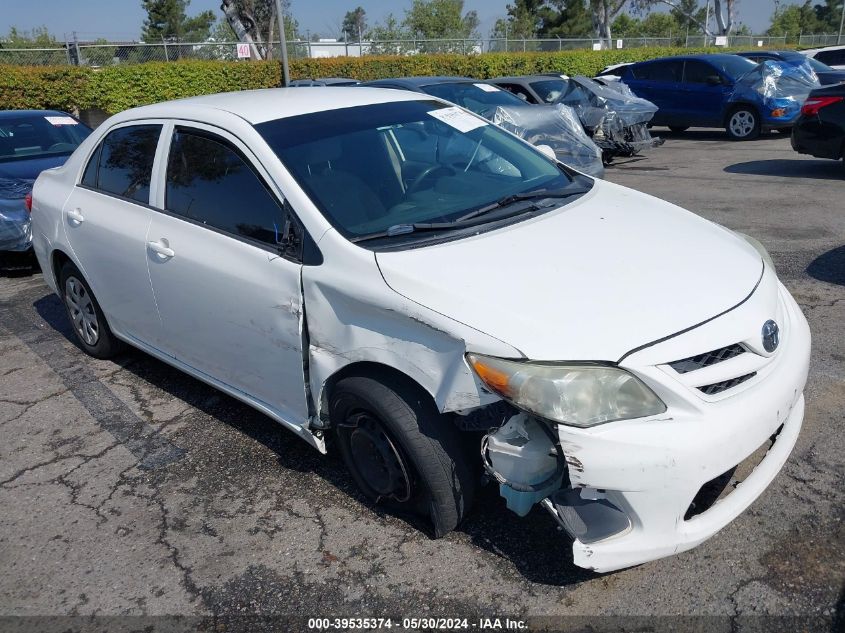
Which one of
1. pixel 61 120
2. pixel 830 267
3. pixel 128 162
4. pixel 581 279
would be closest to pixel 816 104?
pixel 830 267

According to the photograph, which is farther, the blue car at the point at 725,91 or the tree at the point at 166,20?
the tree at the point at 166,20

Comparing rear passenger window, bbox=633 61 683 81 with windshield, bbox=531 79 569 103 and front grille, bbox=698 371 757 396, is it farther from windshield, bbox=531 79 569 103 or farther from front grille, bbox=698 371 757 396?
front grille, bbox=698 371 757 396

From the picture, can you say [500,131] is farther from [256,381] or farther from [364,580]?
[364,580]

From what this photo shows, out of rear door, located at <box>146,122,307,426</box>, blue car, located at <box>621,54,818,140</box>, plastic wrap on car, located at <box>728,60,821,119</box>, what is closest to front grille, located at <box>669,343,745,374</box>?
rear door, located at <box>146,122,307,426</box>

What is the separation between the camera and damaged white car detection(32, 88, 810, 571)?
2.41 metres

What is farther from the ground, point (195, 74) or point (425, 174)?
point (195, 74)

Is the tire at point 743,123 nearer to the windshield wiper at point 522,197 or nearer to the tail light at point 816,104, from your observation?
the tail light at point 816,104

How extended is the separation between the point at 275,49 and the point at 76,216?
2473cm

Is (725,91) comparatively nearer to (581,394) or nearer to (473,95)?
(473,95)

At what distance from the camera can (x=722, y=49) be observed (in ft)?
111

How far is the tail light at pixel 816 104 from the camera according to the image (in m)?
9.48


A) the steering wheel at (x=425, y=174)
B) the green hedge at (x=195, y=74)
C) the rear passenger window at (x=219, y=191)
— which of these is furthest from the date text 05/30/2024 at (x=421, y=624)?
the green hedge at (x=195, y=74)

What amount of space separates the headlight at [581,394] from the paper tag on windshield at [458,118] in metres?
2.00

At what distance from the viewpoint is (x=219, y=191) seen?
354 centimetres
